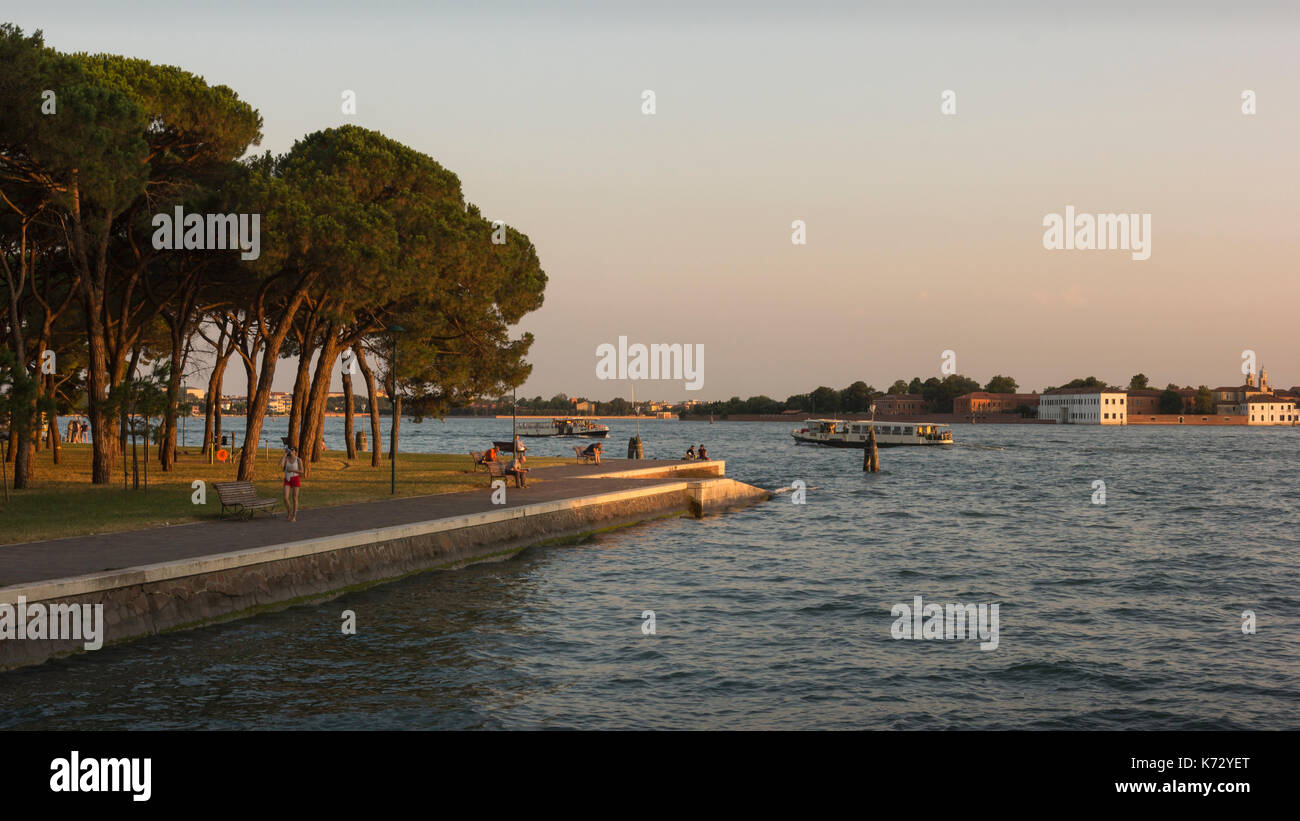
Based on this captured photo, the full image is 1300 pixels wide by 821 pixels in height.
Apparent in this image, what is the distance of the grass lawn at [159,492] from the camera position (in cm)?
1952

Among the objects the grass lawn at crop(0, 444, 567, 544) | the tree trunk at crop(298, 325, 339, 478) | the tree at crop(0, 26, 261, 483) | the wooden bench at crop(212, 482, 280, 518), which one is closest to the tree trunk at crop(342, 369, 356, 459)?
the grass lawn at crop(0, 444, 567, 544)

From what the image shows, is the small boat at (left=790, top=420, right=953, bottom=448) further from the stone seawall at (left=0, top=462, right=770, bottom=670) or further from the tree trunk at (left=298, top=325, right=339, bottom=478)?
the stone seawall at (left=0, top=462, right=770, bottom=670)

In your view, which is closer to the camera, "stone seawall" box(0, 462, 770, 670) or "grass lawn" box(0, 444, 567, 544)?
"stone seawall" box(0, 462, 770, 670)

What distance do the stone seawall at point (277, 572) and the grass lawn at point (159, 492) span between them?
13.5 ft

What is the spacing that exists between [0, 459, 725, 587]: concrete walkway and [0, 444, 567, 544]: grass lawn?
0.67 metres

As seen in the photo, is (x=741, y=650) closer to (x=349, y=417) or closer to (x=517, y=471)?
(x=517, y=471)

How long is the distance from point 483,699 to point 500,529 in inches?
472

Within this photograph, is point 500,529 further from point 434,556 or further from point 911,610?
point 911,610

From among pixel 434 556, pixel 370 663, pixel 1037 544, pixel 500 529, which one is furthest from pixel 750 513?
pixel 370 663

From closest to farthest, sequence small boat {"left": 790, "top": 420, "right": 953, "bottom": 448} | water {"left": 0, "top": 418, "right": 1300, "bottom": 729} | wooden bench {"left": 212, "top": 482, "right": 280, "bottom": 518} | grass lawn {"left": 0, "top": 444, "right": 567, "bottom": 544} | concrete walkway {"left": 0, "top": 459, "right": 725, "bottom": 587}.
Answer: water {"left": 0, "top": 418, "right": 1300, "bottom": 729} → concrete walkway {"left": 0, "top": 459, "right": 725, "bottom": 587} → grass lawn {"left": 0, "top": 444, "right": 567, "bottom": 544} → wooden bench {"left": 212, "top": 482, "right": 280, "bottom": 518} → small boat {"left": 790, "top": 420, "right": 953, "bottom": 448}

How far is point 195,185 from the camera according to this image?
2945cm

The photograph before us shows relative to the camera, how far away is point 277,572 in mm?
17000

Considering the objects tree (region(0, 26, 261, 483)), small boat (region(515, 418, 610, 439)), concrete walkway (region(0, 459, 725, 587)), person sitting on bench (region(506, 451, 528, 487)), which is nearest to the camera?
concrete walkway (region(0, 459, 725, 587))

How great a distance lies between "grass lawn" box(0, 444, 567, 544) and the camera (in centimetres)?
1952
